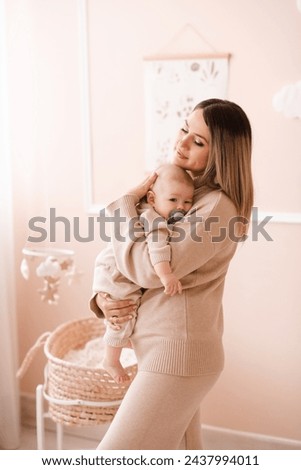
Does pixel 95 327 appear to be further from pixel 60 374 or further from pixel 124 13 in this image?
pixel 124 13

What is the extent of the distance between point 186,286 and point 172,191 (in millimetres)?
254

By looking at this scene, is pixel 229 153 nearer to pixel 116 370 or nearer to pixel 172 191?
pixel 172 191

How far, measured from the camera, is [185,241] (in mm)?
1477

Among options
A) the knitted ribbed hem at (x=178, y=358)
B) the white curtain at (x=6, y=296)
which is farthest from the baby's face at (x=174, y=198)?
the white curtain at (x=6, y=296)

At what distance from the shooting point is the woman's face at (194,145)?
1.58 metres

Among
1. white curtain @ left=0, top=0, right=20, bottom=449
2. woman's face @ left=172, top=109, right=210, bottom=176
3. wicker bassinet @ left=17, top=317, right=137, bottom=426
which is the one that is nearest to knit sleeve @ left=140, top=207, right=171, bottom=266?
woman's face @ left=172, top=109, right=210, bottom=176

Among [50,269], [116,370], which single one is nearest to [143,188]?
[116,370]

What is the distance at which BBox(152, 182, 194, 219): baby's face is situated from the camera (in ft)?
5.02

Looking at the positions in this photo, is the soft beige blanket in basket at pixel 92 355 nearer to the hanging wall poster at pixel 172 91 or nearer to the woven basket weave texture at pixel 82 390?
the woven basket weave texture at pixel 82 390

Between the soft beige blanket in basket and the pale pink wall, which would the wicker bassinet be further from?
the pale pink wall

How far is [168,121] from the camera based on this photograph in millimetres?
2369
